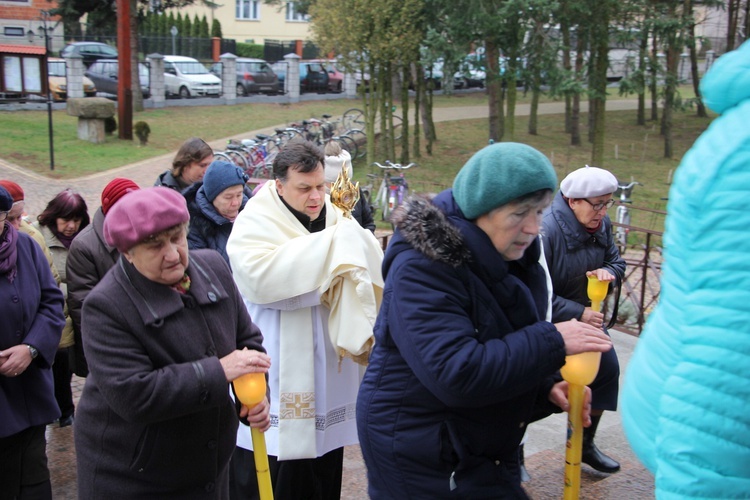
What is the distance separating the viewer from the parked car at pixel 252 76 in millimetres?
32875

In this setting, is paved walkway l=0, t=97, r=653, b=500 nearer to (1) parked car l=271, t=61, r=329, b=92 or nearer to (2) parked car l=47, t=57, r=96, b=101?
(2) parked car l=47, t=57, r=96, b=101

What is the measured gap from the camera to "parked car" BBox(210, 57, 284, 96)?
32875mm

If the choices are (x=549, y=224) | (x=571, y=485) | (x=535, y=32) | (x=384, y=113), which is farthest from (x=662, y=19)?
(x=571, y=485)

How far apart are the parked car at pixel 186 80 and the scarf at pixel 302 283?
2875 centimetres

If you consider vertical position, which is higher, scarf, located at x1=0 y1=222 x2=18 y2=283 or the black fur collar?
the black fur collar

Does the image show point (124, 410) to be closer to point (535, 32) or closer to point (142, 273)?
point (142, 273)

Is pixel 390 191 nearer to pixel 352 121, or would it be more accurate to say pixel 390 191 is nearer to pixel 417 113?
pixel 417 113

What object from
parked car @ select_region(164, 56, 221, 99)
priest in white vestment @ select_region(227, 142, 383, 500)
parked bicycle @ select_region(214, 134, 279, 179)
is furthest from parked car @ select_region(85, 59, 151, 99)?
priest in white vestment @ select_region(227, 142, 383, 500)

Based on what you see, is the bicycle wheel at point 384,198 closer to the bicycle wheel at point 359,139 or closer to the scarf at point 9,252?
the bicycle wheel at point 359,139

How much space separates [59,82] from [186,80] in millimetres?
5190

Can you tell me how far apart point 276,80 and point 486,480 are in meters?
32.1

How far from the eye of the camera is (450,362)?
226cm

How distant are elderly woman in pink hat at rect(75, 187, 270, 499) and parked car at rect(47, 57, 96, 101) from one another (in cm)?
2683

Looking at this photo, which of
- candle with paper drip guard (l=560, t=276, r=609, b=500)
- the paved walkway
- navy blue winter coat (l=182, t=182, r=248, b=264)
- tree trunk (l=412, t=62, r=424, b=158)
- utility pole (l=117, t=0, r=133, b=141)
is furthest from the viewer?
tree trunk (l=412, t=62, r=424, b=158)
